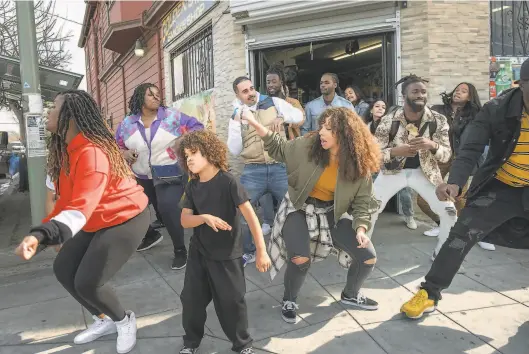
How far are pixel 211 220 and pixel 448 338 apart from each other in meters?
1.81

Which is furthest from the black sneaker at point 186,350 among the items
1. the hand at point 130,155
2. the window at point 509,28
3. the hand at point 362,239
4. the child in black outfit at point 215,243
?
the window at point 509,28

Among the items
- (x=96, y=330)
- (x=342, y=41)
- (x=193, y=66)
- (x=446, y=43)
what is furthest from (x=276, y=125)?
(x=193, y=66)

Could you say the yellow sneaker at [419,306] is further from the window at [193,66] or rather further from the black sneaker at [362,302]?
the window at [193,66]

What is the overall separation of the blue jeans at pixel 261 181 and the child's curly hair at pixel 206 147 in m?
1.70

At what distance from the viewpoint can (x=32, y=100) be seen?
5.18m

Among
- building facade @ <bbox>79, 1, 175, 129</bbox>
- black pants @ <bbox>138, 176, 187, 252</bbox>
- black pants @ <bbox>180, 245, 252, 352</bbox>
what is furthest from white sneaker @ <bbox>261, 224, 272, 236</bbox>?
building facade @ <bbox>79, 1, 175, 129</bbox>

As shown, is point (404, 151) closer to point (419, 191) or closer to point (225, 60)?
point (419, 191)

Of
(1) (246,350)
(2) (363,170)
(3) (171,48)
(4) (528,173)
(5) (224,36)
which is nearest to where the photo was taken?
(1) (246,350)

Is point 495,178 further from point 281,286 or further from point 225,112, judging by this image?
point 225,112

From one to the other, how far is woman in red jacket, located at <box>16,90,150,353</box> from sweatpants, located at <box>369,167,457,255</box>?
2.23 metres

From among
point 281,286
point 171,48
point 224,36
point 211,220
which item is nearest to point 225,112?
point 224,36

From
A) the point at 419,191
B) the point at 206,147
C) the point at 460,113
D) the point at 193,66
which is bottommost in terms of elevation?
the point at 419,191

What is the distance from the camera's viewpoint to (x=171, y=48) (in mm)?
10188

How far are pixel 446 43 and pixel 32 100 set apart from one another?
5.27 m
